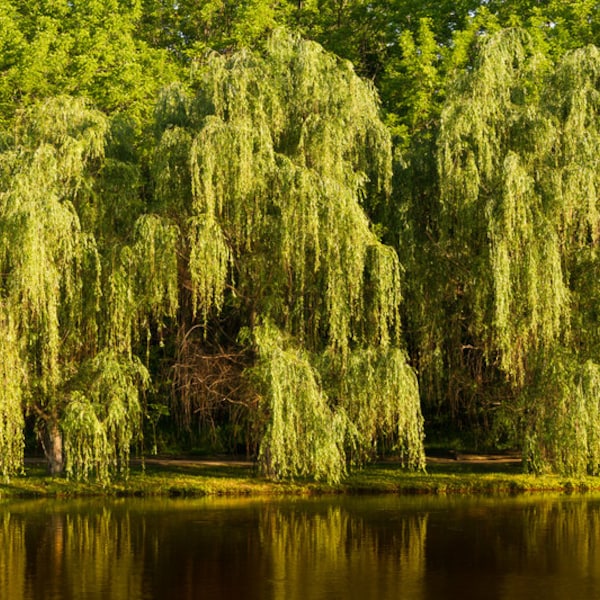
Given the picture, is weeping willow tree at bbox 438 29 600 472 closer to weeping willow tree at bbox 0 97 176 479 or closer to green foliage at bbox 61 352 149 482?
weeping willow tree at bbox 0 97 176 479

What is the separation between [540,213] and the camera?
26109mm

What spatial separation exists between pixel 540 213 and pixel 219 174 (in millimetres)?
6838

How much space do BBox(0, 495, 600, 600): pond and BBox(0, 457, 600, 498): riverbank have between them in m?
0.88

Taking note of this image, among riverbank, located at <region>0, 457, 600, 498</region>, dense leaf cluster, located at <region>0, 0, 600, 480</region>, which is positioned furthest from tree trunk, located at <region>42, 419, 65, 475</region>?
riverbank, located at <region>0, 457, 600, 498</region>

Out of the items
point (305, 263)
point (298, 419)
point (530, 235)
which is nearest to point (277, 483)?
point (298, 419)

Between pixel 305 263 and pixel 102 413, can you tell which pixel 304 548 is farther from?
pixel 305 263

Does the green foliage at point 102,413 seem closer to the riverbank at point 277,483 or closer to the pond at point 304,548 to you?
the pond at point 304,548

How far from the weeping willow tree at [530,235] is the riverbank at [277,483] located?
2.51ft

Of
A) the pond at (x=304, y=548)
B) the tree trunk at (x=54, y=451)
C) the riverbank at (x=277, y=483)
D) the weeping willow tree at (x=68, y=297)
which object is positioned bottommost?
the pond at (x=304, y=548)

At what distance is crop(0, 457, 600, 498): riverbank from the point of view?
1031 inches

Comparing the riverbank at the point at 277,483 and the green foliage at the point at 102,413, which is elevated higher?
the green foliage at the point at 102,413

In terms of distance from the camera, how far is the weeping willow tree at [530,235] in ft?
84.9

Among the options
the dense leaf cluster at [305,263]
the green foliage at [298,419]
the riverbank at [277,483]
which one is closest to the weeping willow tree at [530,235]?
the dense leaf cluster at [305,263]

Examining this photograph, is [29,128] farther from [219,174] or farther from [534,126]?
[534,126]
